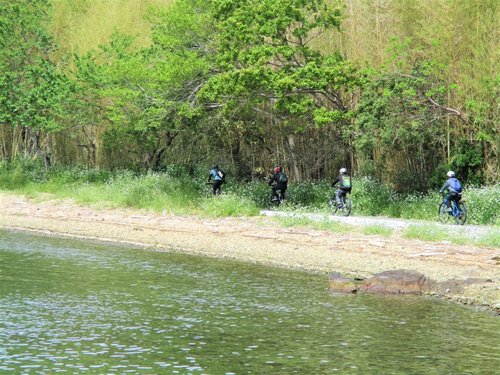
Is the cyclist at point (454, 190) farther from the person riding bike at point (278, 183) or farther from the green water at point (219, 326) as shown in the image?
the person riding bike at point (278, 183)

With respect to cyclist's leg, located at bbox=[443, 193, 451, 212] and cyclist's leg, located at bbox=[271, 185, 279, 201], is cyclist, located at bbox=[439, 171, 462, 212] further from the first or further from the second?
cyclist's leg, located at bbox=[271, 185, 279, 201]

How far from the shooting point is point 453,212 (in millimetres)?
24469

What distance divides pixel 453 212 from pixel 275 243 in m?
4.96

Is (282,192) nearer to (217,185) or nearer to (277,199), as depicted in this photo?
(277,199)

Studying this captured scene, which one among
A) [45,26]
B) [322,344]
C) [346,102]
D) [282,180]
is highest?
[45,26]

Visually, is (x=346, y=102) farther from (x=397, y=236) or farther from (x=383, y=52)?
(x=397, y=236)

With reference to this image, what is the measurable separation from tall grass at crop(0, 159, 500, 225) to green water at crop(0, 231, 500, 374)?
759cm

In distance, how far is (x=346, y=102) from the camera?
102 feet

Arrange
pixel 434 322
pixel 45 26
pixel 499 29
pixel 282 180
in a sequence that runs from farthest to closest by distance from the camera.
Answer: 1. pixel 45 26
2. pixel 282 180
3. pixel 499 29
4. pixel 434 322

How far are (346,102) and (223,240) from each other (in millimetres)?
8898

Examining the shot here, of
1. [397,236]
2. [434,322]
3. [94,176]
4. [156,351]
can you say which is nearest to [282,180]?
[397,236]

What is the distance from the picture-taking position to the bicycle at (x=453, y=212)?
80.1 ft

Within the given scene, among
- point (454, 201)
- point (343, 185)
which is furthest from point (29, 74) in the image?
point (454, 201)

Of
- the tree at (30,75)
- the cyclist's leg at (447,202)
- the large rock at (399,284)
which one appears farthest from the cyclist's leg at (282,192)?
the large rock at (399,284)
